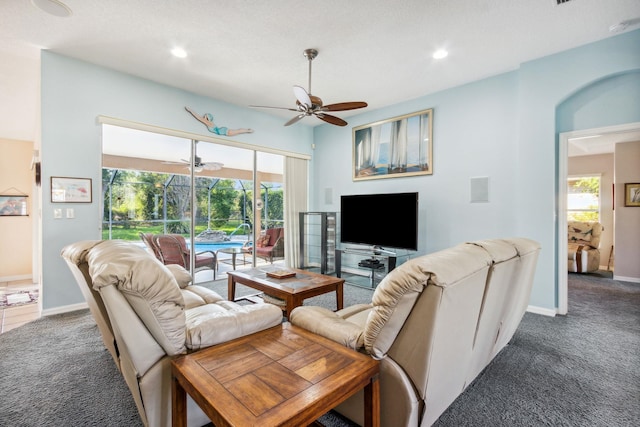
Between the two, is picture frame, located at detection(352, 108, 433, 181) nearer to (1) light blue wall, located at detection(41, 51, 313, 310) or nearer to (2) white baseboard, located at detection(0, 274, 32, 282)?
(1) light blue wall, located at detection(41, 51, 313, 310)

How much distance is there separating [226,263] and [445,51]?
509 centimetres

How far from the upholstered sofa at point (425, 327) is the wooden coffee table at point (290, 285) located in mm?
1024

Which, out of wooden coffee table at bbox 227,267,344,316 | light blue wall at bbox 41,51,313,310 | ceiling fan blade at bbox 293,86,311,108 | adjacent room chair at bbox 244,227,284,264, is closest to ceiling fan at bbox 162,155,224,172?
light blue wall at bbox 41,51,313,310

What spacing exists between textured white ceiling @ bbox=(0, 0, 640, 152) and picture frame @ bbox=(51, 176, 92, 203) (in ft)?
4.73

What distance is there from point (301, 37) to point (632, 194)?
606 cm

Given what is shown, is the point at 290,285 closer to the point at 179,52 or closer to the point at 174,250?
the point at 174,250

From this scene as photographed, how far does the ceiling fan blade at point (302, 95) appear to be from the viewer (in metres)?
2.83

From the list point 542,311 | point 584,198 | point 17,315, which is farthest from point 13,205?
point 584,198

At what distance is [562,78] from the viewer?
3266 mm

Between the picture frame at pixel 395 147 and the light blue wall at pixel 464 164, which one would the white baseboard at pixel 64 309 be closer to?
the light blue wall at pixel 464 164

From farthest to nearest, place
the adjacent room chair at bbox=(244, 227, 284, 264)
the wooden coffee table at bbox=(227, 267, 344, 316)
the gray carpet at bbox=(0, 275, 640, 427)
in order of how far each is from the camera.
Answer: the adjacent room chair at bbox=(244, 227, 284, 264), the wooden coffee table at bbox=(227, 267, 344, 316), the gray carpet at bbox=(0, 275, 640, 427)

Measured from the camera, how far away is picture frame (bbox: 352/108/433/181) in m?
4.47

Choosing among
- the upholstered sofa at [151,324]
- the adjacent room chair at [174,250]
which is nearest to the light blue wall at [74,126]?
the adjacent room chair at [174,250]

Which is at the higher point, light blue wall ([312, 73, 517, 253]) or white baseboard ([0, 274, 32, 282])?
light blue wall ([312, 73, 517, 253])
